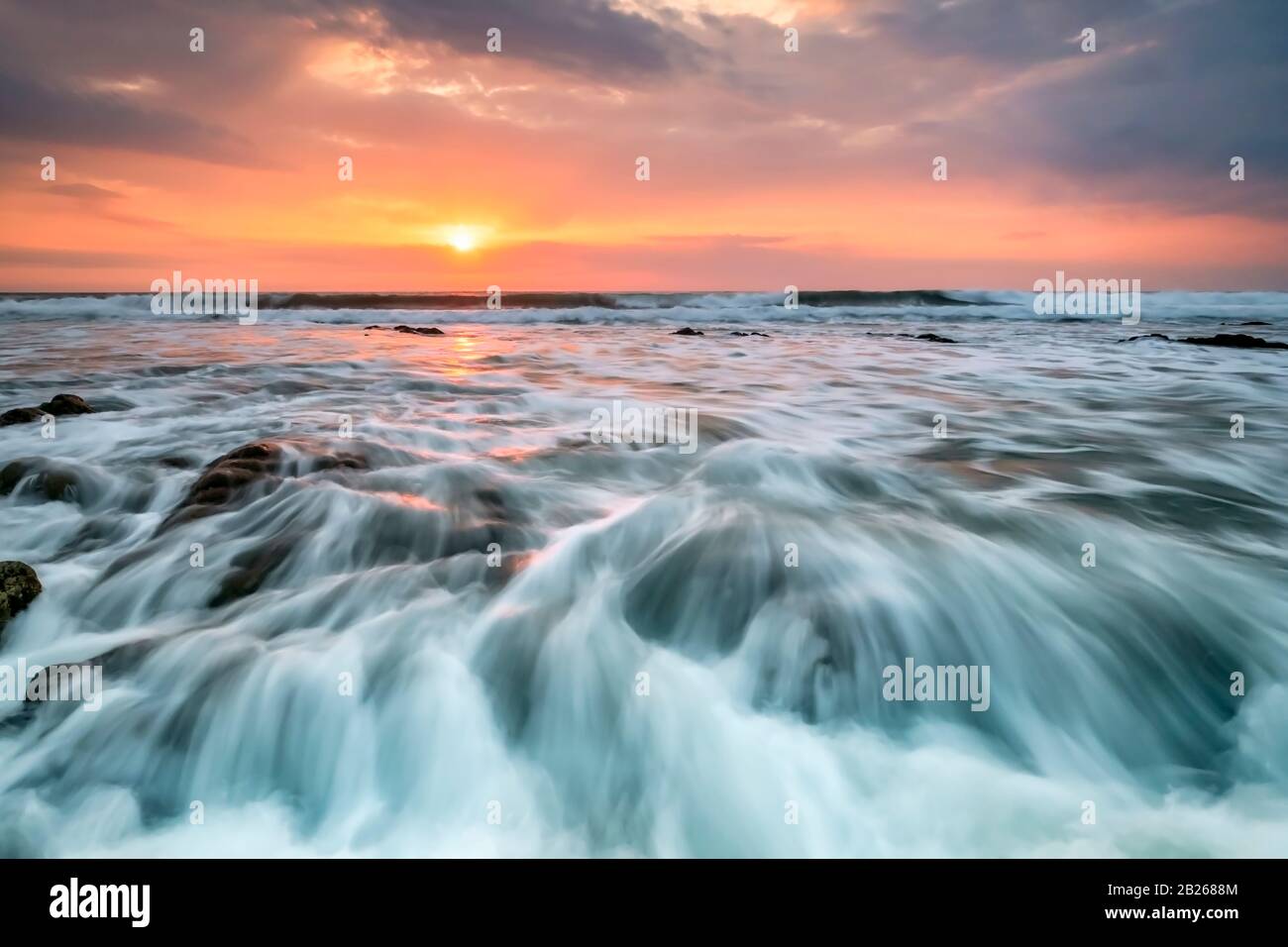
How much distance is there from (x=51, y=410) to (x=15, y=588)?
5.34 meters

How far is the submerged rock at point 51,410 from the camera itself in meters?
7.00

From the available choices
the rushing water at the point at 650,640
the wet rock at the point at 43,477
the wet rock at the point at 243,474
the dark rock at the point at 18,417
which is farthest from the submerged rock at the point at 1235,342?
the dark rock at the point at 18,417

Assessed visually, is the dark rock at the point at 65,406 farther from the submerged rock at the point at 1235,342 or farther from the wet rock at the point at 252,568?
the submerged rock at the point at 1235,342

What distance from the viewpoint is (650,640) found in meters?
3.48

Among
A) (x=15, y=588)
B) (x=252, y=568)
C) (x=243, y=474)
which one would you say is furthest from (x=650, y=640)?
(x=243, y=474)

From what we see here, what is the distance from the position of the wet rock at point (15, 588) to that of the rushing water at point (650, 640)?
90 mm

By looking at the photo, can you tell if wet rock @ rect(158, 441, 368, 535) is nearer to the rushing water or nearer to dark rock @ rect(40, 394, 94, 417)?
the rushing water

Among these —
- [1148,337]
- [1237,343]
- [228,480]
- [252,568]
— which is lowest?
[252,568]

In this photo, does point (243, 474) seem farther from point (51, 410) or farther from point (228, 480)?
point (51, 410)

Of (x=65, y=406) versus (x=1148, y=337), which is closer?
(x=65, y=406)

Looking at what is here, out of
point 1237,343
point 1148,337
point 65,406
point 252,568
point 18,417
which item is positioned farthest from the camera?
point 1148,337

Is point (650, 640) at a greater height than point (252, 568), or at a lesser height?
lesser

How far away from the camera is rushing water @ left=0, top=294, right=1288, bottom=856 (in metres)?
2.46
